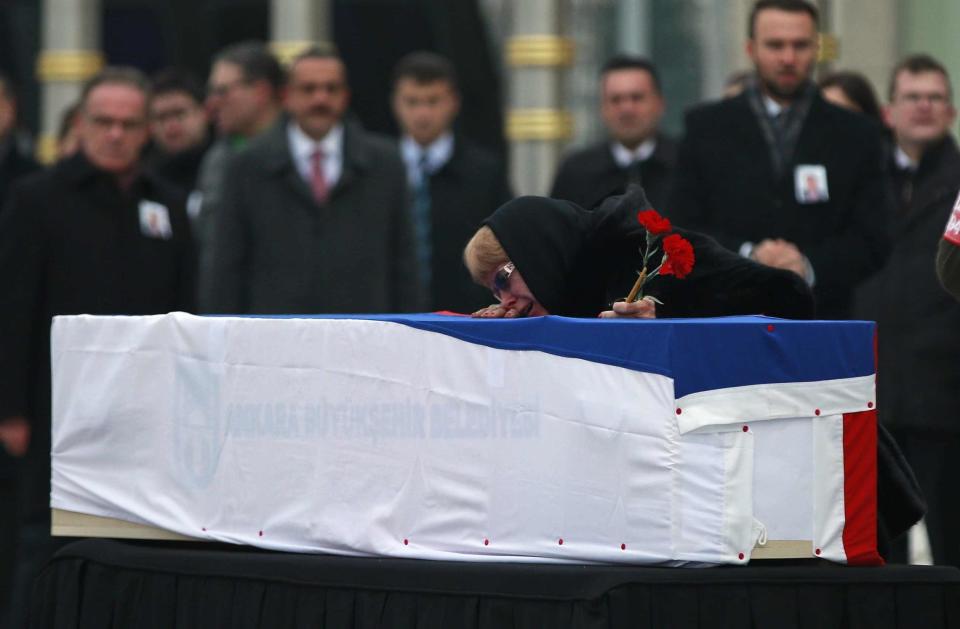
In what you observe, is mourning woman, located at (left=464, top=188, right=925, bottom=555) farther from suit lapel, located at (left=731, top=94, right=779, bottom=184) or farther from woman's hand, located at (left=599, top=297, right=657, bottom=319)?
suit lapel, located at (left=731, top=94, right=779, bottom=184)

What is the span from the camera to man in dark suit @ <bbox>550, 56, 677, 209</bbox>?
8.09 metres

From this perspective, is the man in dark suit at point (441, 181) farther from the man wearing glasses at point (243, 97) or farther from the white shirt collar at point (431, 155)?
the man wearing glasses at point (243, 97)

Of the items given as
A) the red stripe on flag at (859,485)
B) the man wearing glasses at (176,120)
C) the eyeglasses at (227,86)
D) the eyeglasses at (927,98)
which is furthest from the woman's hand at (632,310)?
the man wearing glasses at (176,120)

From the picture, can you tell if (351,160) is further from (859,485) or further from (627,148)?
(859,485)

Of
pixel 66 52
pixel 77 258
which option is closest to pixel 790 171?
pixel 77 258

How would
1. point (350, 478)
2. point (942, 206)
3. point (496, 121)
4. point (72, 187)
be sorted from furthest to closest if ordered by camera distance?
point (496, 121) → point (72, 187) → point (942, 206) → point (350, 478)

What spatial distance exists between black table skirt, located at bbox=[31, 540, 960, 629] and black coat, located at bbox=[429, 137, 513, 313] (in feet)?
11.1

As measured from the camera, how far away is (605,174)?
8.12m

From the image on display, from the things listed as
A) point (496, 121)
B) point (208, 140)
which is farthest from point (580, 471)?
point (496, 121)

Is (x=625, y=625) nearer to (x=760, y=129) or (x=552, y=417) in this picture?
(x=552, y=417)

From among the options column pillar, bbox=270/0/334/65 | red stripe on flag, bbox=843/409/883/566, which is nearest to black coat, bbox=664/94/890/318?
red stripe on flag, bbox=843/409/883/566

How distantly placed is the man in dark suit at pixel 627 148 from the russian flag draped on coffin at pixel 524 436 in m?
3.24

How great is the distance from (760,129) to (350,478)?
2.55 m

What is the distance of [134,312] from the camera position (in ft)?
23.2
